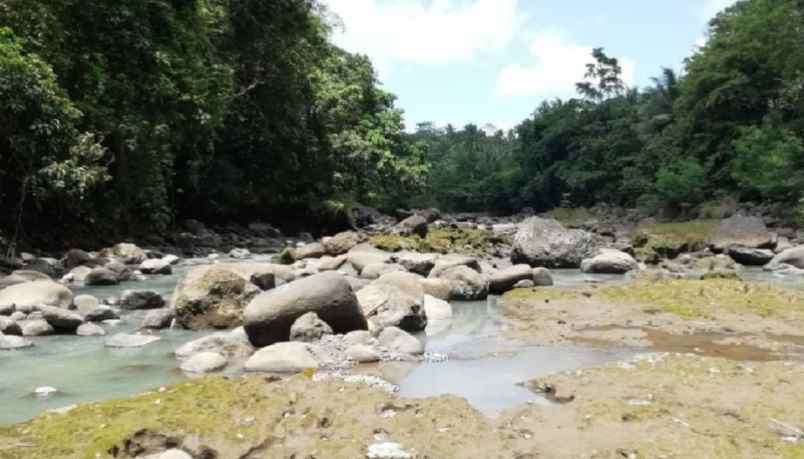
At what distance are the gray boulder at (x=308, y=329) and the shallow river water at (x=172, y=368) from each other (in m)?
1.02

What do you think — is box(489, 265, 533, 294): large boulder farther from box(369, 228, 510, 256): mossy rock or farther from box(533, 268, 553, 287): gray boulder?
box(369, 228, 510, 256): mossy rock

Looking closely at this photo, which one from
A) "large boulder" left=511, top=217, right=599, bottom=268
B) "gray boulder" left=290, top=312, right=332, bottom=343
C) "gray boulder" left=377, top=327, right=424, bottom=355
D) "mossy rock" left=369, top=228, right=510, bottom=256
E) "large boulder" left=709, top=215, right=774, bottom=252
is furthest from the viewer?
"large boulder" left=709, top=215, right=774, bottom=252

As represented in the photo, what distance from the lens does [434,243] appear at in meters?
22.2

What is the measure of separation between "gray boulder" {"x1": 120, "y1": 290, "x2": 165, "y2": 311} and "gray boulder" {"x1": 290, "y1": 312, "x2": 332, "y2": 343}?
3.57m

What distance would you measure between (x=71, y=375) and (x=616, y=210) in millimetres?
42964

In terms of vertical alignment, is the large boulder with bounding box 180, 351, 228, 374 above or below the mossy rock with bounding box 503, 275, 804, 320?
above

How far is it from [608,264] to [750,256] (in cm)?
497

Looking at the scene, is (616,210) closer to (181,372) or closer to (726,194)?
(726,194)

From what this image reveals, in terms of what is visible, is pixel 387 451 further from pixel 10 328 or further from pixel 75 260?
pixel 75 260

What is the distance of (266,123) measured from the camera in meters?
27.3

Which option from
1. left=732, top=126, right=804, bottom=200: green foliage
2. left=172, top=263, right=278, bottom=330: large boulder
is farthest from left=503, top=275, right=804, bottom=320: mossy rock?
left=732, top=126, right=804, bottom=200: green foliage

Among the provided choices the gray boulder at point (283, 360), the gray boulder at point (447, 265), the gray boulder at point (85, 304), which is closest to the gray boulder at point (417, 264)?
the gray boulder at point (447, 265)

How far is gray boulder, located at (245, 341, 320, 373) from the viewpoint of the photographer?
7051mm

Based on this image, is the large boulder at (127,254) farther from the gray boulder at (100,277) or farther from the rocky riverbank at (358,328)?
the gray boulder at (100,277)
